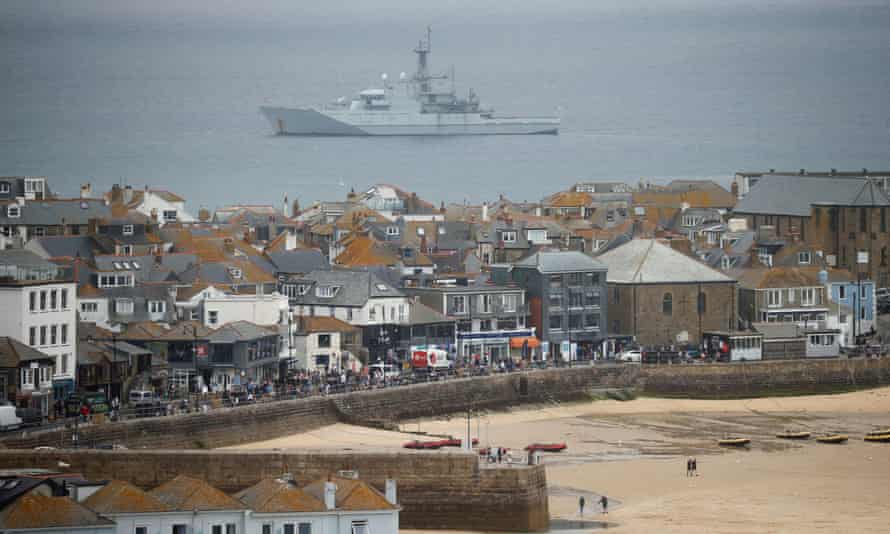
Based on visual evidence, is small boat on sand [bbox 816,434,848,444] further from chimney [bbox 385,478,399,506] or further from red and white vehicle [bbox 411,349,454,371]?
chimney [bbox 385,478,399,506]

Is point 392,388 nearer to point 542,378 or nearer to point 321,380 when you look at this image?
point 321,380

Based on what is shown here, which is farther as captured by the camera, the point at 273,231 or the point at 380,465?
the point at 273,231

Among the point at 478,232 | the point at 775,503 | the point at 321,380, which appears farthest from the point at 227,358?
the point at 478,232

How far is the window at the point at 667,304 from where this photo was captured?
84.4 meters

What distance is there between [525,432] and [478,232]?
35132mm

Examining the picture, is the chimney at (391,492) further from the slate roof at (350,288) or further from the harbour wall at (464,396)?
the slate roof at (350,288)

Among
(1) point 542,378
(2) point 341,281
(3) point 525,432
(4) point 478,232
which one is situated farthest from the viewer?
(4) point 478,232

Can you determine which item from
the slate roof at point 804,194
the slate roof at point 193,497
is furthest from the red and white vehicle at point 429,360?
the slate roof at point 804,194

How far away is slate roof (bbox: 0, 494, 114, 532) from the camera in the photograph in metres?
38.5

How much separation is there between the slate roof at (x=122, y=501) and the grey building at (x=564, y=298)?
40.3 metres

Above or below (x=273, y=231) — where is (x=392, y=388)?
below

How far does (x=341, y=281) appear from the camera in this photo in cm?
7850

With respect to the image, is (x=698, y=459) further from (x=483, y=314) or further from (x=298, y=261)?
(x=298, y=261)

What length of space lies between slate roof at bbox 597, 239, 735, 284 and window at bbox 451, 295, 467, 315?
22.8 ft
